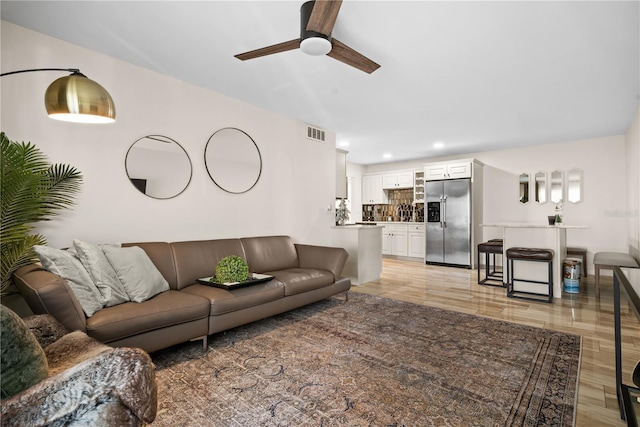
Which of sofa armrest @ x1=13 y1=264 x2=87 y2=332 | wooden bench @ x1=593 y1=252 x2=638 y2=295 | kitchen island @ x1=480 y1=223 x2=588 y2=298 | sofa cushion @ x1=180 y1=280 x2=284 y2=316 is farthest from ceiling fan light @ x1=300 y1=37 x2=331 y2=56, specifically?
wooden bench @ x1=593 y1=252 x2=638 y2=295

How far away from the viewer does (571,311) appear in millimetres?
3711

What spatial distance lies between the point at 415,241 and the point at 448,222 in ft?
3.45

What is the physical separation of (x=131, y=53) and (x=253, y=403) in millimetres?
3154

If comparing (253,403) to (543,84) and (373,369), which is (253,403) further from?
(543,84)


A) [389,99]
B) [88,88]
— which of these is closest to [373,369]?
[88,88]

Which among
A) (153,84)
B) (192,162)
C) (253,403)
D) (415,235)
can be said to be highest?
(153,84)

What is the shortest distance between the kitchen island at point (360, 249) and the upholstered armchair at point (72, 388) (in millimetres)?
4111

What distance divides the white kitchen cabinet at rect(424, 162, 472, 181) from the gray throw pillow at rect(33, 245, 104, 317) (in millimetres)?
6652

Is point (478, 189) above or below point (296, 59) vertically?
below

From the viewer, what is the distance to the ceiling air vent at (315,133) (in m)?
5.25

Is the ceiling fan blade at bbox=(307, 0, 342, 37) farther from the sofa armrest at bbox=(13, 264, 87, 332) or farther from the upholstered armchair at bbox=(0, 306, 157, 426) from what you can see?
the sofa armrest at bbox=(13, 264, 87, 332)

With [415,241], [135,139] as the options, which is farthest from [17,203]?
[415,241]

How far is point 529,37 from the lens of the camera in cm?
268

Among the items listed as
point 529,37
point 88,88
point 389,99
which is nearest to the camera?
point 88,88
